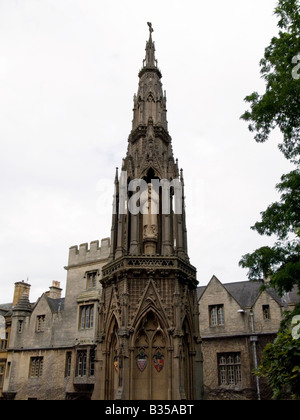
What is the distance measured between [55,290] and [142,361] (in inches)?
1132

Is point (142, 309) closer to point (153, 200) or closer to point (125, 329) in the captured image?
point (125, 329)

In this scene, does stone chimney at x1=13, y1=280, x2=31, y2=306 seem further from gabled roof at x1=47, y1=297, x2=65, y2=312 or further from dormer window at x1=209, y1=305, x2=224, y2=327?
dormer window at x1=209, y1=305, x2=224, y2=327

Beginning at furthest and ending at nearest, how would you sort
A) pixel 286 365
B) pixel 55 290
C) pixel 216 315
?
pixel 55 290, pixel 216 315, pixel 286 365

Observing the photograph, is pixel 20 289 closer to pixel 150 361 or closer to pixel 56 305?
pixel 56 305

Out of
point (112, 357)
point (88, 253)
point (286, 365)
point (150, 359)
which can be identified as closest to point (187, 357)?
point (150, 359)

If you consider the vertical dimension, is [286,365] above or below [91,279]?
below

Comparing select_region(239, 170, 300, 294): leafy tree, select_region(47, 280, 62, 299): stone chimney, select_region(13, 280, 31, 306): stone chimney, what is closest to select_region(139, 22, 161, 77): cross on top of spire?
select_region(239, 170, 300, 294): leafy tree

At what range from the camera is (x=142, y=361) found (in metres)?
12.8

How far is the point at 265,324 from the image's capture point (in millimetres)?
25328

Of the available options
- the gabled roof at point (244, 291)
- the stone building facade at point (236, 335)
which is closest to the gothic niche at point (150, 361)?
the stone building facade at point (236, 335)

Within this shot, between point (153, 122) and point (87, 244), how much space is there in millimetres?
17252

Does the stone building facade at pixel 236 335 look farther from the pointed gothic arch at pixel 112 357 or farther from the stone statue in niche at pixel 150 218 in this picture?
the pointed gothic arch at pixel 112 357
